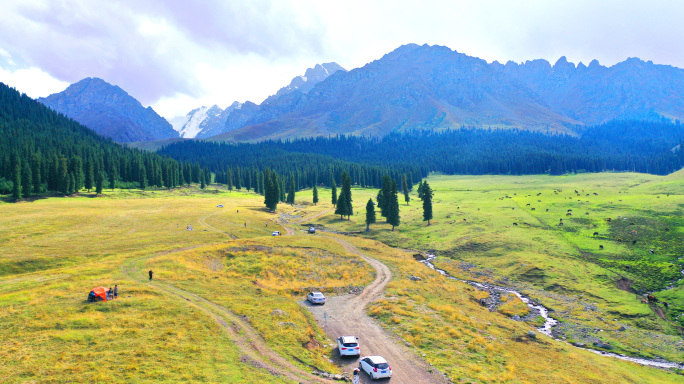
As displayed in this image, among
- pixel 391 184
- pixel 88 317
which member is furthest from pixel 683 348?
pixel 391 184

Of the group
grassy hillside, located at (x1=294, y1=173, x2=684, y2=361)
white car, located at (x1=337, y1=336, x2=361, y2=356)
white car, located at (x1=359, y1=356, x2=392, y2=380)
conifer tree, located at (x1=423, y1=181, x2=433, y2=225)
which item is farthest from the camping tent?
conifer tree, located at (x1=423, y1=181, x2=433, y2=225)

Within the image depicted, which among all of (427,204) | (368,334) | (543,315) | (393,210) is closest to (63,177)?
(393,210)

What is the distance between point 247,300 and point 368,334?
15.6 meters

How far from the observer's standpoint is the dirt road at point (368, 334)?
29203 mm

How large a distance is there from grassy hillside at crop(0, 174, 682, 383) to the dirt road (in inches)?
68.1

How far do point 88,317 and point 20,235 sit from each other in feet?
186

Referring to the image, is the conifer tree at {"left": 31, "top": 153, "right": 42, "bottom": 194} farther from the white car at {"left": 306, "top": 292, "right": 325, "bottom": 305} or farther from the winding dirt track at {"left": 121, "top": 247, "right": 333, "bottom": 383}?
the white car at {"left": 306, "top": 292, "right": 325, "bottom": 305}

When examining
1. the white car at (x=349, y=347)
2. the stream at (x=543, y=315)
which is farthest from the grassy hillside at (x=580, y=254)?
the white car at (x=349, y=347)

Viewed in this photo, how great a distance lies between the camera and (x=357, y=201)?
7224 inches

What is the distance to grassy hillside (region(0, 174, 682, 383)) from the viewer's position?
27047 mm

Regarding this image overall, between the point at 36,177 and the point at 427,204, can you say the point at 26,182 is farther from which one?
the point at 427,204

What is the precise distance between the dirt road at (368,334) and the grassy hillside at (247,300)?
1.73 meters

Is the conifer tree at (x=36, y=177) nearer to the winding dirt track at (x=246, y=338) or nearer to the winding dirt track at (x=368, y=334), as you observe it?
the winding dirt track at (x=246, y=338)

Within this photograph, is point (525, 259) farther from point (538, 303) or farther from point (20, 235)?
point (20, 235)
